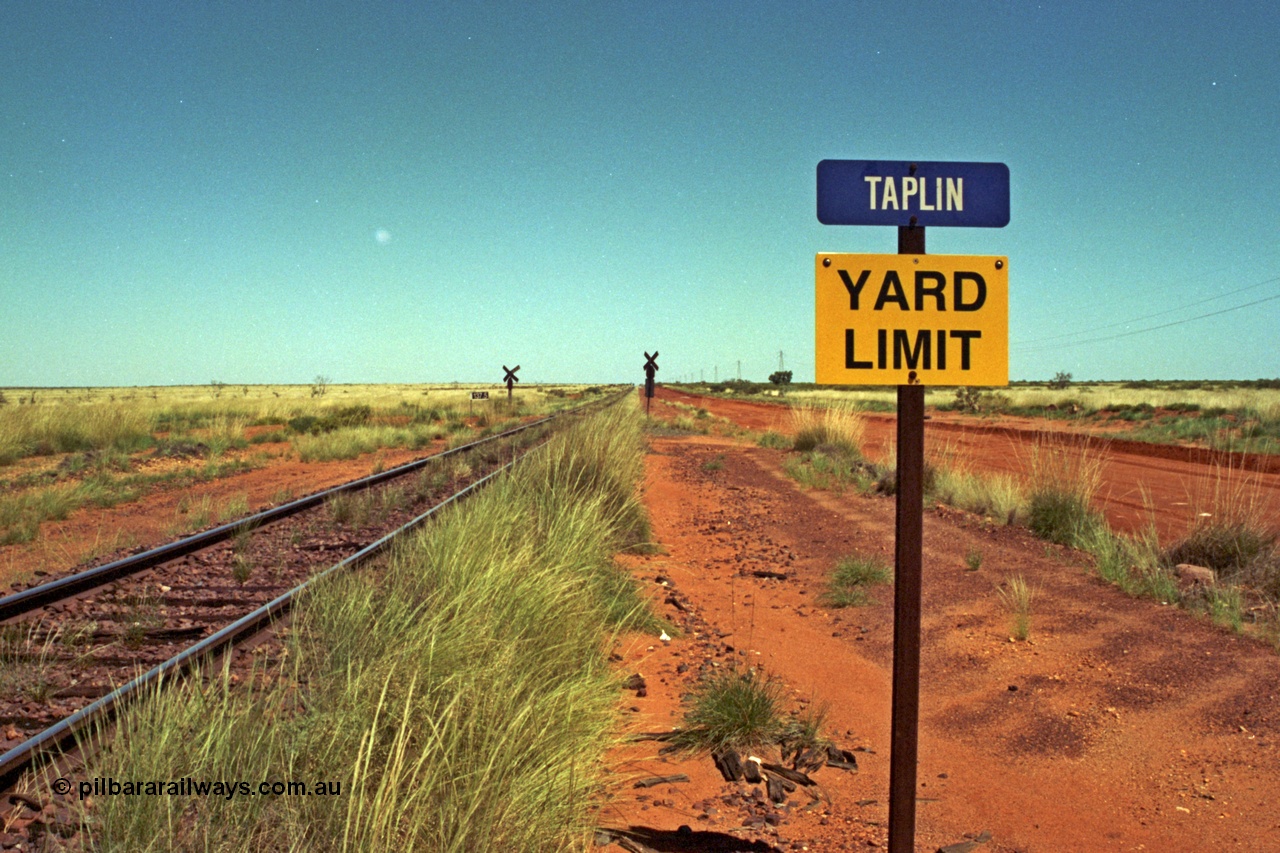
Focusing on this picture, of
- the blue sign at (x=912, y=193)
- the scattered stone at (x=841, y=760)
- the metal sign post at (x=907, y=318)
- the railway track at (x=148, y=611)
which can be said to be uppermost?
the blue sign at (x=912, y=193)

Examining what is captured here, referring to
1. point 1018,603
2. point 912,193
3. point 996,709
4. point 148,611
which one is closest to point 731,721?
point 996,709

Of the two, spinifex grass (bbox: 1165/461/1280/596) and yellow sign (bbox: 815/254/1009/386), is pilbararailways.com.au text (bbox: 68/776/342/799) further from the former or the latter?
spinifex grass (bbox: 1165/461/1280/596)

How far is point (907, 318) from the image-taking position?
3.13m

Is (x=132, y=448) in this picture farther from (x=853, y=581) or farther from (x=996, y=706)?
(x=996, y=706)

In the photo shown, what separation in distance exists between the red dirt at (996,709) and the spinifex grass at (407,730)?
0.58 metres

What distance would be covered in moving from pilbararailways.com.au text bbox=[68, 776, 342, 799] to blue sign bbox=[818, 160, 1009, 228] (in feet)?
8.98

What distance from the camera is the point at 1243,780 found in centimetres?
429

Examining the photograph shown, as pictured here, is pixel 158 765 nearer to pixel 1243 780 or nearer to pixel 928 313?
pixel 928 313

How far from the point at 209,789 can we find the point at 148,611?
4.65 metres

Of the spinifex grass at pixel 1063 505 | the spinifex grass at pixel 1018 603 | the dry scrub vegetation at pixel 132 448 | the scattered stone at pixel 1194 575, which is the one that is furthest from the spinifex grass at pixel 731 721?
the dry scrub vegetation at pixel 132 448

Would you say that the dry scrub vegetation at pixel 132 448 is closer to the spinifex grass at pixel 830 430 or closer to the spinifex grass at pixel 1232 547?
the spinifex grass at pixel 830 430

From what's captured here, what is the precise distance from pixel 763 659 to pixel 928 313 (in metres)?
3.99

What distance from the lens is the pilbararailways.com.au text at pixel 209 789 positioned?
109 inches

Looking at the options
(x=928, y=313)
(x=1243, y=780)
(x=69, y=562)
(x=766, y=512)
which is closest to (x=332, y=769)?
(x=928, y=313)
